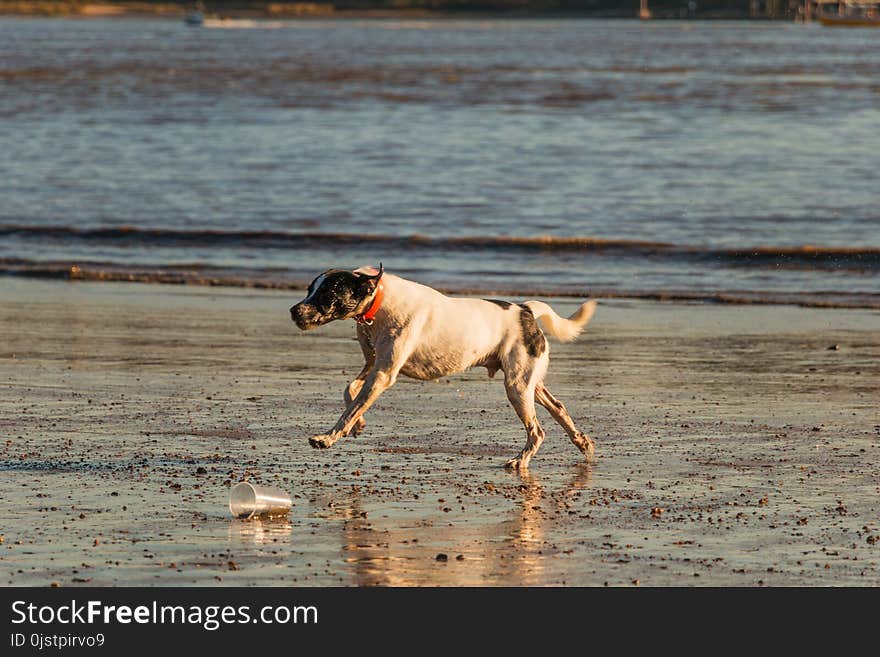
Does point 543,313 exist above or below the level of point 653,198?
above

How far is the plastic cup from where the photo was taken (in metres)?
8.38

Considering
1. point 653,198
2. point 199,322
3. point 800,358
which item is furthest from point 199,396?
point 653,198

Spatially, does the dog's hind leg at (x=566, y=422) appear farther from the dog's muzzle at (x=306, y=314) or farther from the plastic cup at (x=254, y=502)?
the plastic cup at (x=254, y=502)

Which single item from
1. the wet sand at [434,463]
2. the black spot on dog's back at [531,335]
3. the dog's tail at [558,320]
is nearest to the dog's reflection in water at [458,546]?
the wet sand at [434,463]

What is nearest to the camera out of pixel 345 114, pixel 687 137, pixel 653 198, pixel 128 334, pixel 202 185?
pixel 128 334

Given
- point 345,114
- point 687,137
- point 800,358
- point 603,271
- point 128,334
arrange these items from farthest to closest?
point 345,114 < point 687,137 < point 603,271 < point 128,334 < point 800,358

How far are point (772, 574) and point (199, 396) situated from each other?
5.30 m

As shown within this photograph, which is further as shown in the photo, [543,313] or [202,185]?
[202,185]

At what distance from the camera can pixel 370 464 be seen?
979cm

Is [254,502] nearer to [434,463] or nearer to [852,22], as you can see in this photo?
[434,463]

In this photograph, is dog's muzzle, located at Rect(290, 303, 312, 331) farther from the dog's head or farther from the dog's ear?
the dog's ear

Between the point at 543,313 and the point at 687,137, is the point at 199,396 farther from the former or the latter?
the point at 687,137

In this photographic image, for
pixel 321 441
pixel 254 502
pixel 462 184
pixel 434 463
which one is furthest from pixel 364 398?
pixel 462 184

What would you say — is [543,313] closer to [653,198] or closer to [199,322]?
[199,322]
